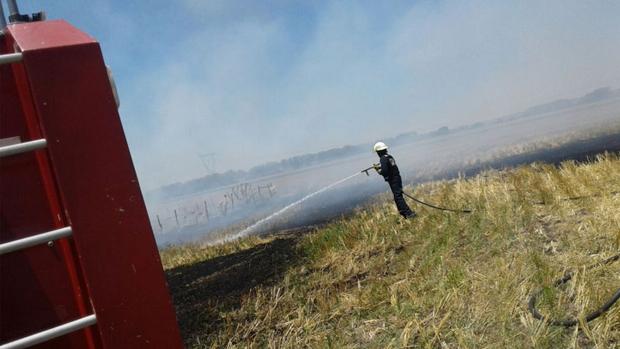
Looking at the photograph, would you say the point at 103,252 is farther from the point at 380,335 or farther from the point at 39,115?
the point at 380,335

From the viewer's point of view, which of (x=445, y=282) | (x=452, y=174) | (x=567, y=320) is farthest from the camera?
(x=452, y=174)

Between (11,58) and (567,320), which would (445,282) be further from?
(11,58)

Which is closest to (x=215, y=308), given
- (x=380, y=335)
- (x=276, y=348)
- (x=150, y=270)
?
(x=276, y=348)

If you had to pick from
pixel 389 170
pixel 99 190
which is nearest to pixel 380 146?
pixel 389 170

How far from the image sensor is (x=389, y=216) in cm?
974

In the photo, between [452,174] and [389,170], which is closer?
[389,170]

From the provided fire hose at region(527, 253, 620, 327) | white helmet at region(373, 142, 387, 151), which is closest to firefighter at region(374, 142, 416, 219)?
white helmet at region(373, 142, 387, 151)

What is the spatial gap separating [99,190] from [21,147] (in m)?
0.25

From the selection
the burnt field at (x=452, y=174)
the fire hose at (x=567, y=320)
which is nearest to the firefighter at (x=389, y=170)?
the fire hose at (x=567, y=320)

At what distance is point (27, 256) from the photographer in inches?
61.8

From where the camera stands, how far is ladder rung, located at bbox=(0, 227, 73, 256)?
1.33 m

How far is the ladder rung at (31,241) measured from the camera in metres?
1.33

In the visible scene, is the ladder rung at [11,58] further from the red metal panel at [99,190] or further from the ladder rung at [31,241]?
the ladder rung at [31,241]

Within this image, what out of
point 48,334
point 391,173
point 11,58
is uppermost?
point 11,58
